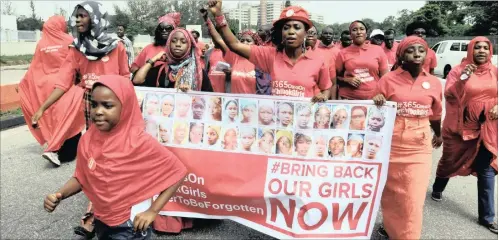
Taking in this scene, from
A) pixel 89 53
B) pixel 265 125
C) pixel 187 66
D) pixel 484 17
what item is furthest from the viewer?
pixel 484 17

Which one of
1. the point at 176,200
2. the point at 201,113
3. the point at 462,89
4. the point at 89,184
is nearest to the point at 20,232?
the point at 176,200

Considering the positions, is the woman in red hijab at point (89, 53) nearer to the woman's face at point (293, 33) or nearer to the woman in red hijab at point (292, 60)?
the woman in red hijab at point (292, 60)

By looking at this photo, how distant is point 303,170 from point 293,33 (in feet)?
3.56

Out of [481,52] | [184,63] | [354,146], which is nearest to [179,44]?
[184,63]

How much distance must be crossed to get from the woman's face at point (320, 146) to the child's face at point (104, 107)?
1.58 m

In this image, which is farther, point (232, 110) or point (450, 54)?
point (450, 54)

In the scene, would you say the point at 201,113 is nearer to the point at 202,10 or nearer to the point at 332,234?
the point at 202,10

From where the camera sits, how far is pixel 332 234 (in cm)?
327

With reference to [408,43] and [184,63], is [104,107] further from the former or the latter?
[408,43]

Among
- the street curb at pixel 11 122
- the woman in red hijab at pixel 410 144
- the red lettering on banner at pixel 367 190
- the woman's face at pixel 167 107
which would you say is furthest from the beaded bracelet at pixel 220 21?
the street curb at pixel 11 122

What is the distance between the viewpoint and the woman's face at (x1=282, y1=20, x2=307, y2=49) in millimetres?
3359

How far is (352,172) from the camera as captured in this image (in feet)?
10.8

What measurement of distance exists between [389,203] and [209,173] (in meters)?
1.50

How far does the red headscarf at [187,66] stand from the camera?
3744 millimetres
